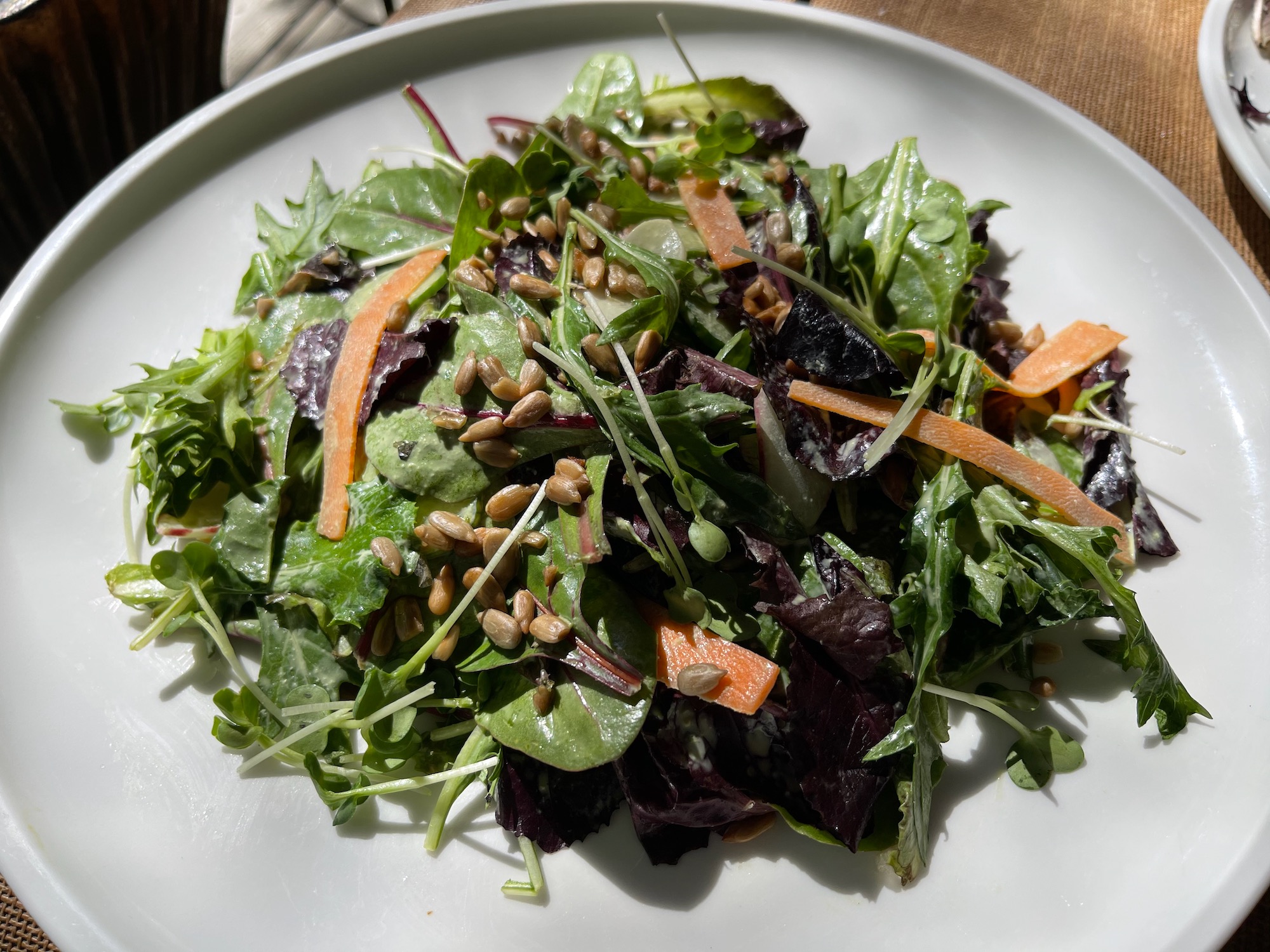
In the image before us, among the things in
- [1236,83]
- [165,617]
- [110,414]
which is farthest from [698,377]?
[1236,83]

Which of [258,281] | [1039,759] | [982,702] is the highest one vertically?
[258,281]

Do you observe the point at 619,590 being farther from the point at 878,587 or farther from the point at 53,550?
the point at 53,550

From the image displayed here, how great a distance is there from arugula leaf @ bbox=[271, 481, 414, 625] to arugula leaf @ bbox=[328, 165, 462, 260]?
751 millimetres

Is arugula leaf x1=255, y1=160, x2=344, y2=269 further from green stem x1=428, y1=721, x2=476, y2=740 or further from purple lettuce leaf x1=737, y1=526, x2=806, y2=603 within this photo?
purple lettuce leaf x1=737, y1=526, x2=806, y2=603

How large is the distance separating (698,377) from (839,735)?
74cm

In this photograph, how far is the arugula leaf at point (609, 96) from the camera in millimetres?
2213

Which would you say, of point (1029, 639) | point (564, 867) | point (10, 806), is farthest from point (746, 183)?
point (10, 806)

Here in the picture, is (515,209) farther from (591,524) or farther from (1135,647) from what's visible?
(1135,647)

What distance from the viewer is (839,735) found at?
1472mm

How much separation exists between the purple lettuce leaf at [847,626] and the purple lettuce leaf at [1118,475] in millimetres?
621

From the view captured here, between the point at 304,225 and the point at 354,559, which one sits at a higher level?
the point at 304,225

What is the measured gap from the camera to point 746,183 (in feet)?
6.48

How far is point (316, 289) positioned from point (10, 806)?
125 centimetres

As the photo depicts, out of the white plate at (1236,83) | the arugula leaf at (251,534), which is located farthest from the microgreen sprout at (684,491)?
the white plate at (1236,83)
